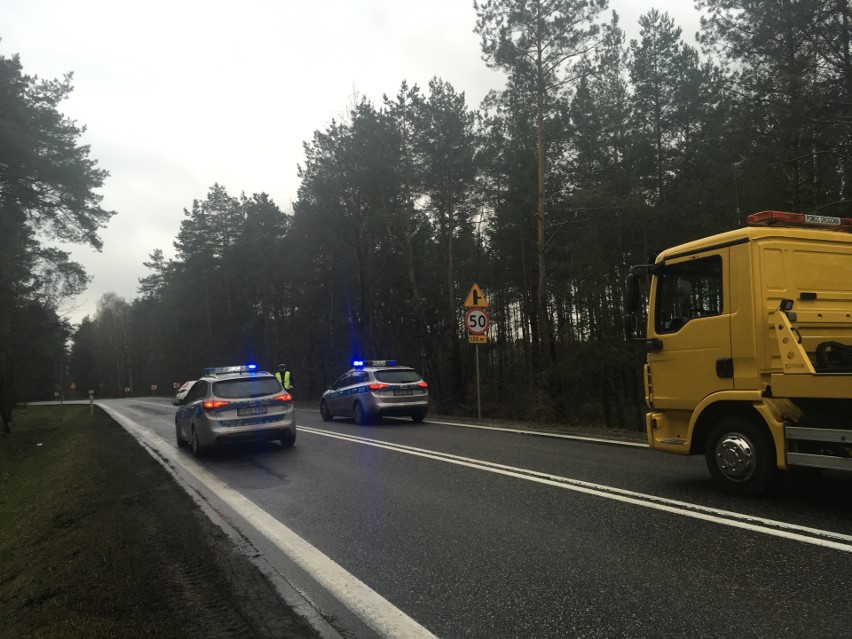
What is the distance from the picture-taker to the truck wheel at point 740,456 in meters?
5.97

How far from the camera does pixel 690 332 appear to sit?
679 centimetres

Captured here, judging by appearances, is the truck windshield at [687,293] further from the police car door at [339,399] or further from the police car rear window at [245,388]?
the police car door at [339,399]

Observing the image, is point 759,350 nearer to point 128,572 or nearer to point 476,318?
point 128,572

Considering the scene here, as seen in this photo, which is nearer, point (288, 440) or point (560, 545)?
point (560, 545)

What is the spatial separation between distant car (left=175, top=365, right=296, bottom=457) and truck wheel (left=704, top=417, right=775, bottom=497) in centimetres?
794

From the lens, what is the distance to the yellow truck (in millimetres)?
5574

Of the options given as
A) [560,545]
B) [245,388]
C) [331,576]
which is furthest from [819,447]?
[245,388]

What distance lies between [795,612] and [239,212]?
5578 cm

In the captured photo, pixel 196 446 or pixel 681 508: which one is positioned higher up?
pixel 681 508

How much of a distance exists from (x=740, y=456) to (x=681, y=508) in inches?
35.0

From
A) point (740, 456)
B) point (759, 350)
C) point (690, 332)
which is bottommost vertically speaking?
point (740, 456)

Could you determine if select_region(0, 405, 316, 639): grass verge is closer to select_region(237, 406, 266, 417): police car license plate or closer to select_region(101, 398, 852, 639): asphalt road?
select_region(101, 398, 852, 639): asphalt road

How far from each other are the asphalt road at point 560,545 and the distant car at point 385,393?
6573mm

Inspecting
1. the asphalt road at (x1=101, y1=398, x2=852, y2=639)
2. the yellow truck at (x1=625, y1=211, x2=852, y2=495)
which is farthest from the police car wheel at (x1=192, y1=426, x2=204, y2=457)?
the yellow truck at (x1=625, y1=211, x2=852, y2=495)
